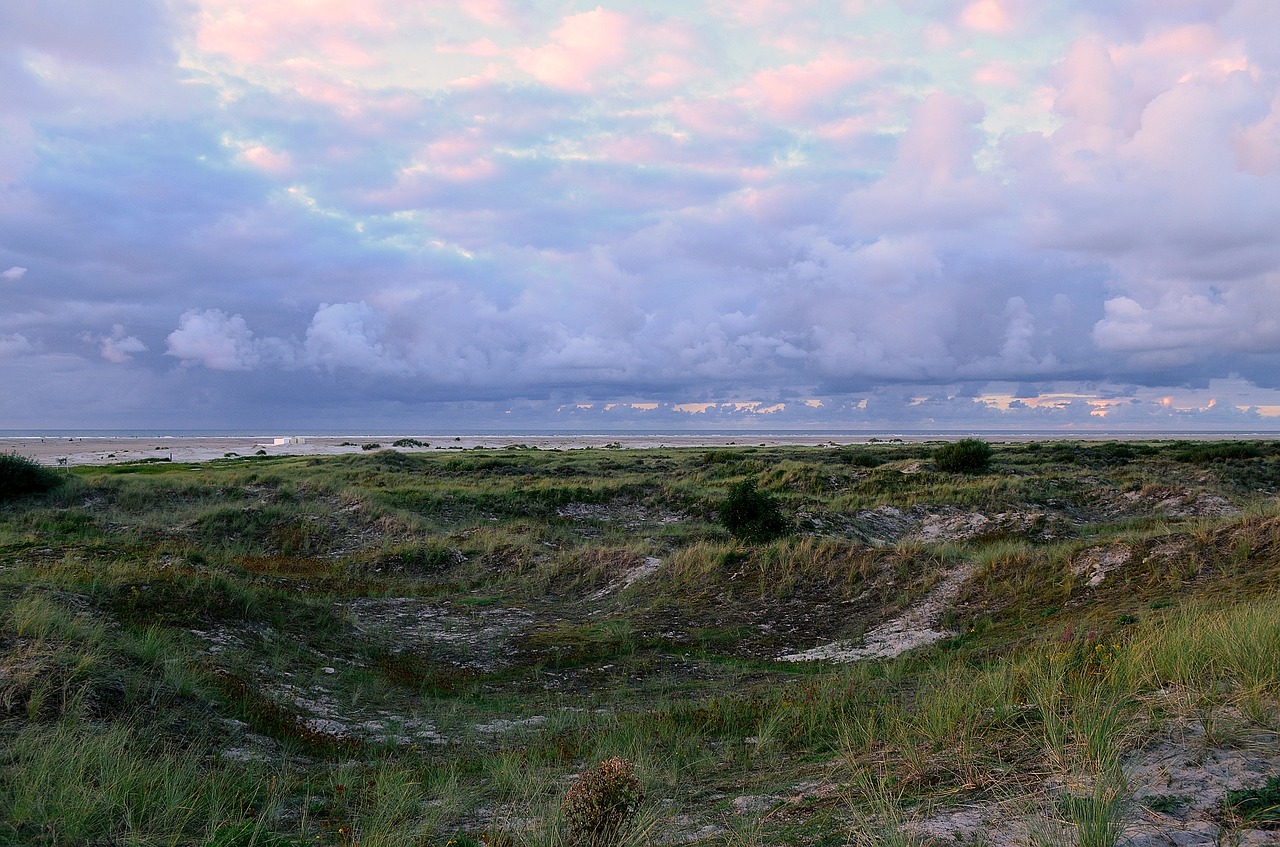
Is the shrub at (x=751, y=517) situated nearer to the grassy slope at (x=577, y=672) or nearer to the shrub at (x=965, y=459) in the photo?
the grassy slope at (x=577, y=672)

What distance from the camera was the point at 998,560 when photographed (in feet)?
51.6

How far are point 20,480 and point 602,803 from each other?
37.2 metres

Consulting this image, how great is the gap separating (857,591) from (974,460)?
28.1m

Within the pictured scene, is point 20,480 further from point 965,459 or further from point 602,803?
point 965,459

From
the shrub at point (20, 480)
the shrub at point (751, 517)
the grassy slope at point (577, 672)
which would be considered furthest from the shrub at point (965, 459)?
the shrub at point (20, 480)

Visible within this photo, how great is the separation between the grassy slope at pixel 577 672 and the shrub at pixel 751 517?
74 cm

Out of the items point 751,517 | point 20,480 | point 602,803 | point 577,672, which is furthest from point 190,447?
point 602,803

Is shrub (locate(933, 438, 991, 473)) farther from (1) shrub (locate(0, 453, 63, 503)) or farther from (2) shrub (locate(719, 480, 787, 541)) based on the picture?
(1) shrub (locate(0, 453, 63, 503))

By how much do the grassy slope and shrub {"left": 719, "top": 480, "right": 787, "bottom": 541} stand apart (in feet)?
2.43

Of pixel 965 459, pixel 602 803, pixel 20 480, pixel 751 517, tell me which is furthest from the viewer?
pixel 965 459

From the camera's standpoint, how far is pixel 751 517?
22766mm

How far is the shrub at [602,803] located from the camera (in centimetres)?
447

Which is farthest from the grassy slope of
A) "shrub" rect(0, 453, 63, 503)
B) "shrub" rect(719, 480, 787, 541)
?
"shrub" rect(0, 453, 63, 503)

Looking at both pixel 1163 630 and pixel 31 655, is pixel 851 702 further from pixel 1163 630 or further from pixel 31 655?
pixel 31 655
